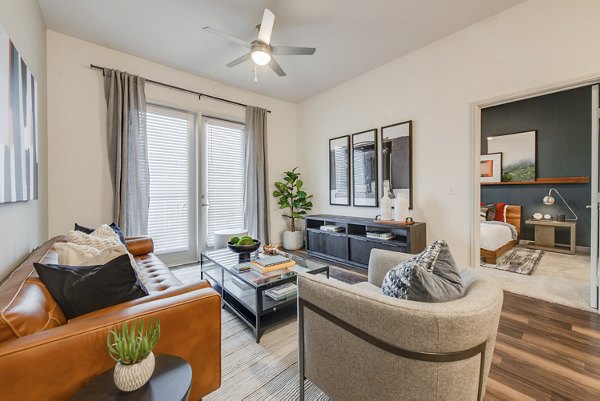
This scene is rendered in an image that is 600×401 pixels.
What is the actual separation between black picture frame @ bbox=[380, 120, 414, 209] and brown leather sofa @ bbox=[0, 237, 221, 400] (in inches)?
117

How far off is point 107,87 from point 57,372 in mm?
3374

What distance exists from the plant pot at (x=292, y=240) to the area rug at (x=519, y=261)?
115 inches

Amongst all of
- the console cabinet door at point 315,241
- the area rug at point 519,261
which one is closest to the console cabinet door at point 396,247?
the console cabinet door at point 315,241

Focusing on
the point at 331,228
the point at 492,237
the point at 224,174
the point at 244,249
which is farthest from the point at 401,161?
the point at 224,174

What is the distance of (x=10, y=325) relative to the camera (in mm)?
775

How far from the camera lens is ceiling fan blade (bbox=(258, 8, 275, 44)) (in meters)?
2.14

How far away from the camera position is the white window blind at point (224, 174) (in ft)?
13.0

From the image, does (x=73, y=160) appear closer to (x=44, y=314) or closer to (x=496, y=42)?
(x=44, y=314)

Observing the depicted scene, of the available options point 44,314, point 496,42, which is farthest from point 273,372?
point 496,42

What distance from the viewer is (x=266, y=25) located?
2248 millimetres

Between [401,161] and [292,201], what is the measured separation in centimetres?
212

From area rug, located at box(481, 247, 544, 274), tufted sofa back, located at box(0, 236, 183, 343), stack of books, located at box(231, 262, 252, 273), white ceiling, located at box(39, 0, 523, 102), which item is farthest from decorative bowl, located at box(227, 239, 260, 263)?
area rug, located at box(481, 247, 544, 274)

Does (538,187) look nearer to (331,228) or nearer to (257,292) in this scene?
(331,228)

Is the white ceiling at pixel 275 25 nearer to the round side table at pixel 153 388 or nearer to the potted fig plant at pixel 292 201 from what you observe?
the potted fig plant at pixel 292 201
